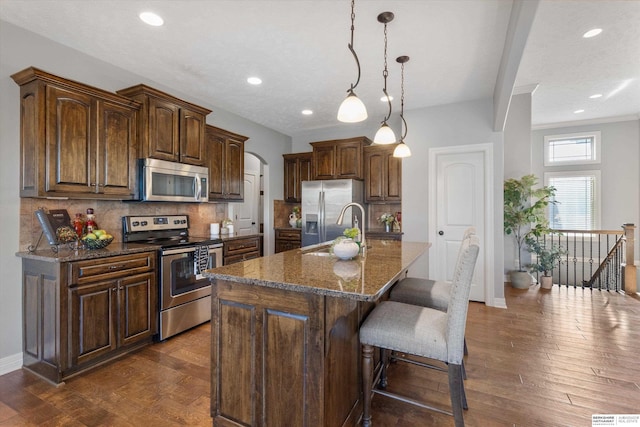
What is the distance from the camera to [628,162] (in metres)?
6.04

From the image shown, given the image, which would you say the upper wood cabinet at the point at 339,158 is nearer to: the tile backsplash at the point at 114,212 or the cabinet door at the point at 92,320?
the tile backsplash at the point at 114,212

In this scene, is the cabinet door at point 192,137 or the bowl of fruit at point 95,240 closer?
the bowl of fruit at point 95,240

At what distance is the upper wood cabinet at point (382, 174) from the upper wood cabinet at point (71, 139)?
11.0 ft

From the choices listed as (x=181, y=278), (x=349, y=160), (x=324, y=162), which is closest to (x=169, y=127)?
(x=181, y=278)

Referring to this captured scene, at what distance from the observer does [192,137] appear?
11.5 ft

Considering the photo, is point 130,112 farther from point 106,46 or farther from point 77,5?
point 77,5

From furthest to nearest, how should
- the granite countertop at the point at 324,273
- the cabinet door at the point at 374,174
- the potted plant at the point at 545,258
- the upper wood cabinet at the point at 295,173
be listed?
the upper wood cabinet at the point at 295,173
the cabinet door at the point at 374,174
the potted plant at the point at 545,258
the granite countertop at the point at 324,273

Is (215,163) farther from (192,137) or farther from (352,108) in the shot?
(352,108)

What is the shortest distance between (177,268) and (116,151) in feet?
4.10

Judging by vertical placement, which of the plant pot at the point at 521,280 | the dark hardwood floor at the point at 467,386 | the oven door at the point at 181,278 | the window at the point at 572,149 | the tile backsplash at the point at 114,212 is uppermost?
the window at the point at 572,149

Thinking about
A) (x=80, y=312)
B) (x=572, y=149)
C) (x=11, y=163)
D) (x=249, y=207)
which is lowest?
(x=80, y=312)

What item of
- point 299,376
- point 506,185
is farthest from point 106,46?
point 506,185

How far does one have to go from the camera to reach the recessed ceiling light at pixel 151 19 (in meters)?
2.32

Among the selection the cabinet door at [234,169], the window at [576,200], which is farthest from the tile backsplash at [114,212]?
the window at [576,200]
